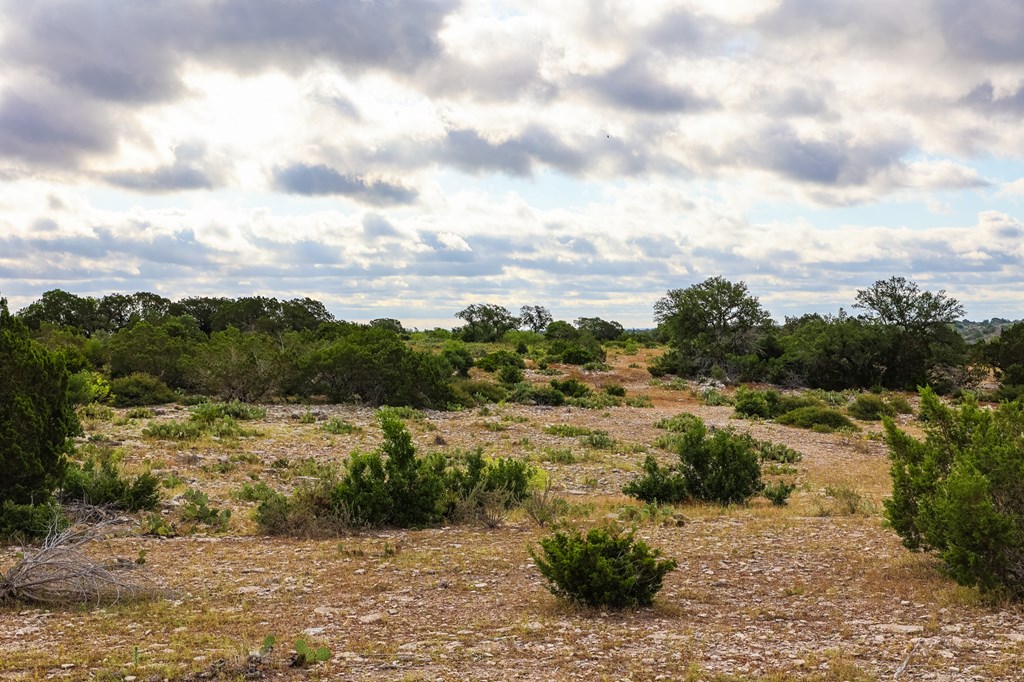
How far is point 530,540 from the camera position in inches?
394

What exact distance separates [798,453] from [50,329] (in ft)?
122

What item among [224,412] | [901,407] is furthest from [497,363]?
[224,412]

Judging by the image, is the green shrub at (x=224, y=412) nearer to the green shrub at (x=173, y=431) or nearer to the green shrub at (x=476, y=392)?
the green shrub at (x=173, y=431)

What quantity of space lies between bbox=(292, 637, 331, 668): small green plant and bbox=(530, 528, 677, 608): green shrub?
2.16 metres

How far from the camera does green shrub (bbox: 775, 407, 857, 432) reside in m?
26.9

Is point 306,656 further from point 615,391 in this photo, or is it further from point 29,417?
point 615,391

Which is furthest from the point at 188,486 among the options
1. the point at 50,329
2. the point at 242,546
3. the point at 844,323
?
the point at 844,323

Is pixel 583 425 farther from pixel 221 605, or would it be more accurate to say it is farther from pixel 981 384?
pixel 981 384

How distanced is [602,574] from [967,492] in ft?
10.2

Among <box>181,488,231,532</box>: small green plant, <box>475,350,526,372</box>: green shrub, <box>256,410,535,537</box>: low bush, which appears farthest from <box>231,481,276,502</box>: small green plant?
<box>475,350,526,372</box>: green shrub

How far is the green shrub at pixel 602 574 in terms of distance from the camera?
6.82 meters

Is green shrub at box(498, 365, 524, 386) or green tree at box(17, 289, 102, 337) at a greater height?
green tree at box(17, 289, 102, 337)

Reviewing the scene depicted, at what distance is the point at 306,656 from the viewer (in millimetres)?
5387

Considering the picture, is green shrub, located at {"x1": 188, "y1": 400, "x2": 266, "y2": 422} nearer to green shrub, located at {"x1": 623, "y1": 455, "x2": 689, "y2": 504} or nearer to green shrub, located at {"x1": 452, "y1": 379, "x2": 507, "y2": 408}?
green shrub, located at {"x1": 452, "y1": 379, "x2": 507, "y2": 408}
